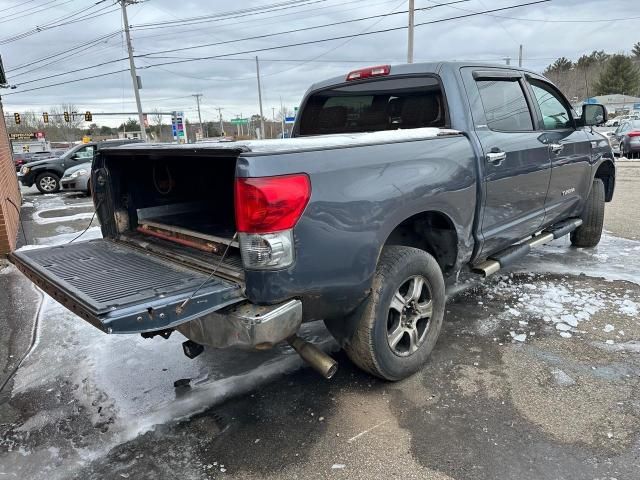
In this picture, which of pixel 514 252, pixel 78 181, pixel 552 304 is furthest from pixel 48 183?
pixel 552 304

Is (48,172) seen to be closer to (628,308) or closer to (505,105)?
(505,105)

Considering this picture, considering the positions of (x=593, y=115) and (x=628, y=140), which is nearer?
(x=593, y=115)

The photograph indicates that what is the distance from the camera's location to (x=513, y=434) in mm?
2658

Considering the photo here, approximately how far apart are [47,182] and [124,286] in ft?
57.6

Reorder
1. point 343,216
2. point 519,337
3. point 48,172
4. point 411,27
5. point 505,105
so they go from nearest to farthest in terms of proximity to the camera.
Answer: point 343,216 → point 519,337 → point 505,105 → point 48,172 → point 411,27

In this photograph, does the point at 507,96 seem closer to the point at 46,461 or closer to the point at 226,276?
the point at 226,276

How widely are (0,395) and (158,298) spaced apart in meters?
1.98

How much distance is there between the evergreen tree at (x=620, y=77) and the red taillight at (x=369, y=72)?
8656cm

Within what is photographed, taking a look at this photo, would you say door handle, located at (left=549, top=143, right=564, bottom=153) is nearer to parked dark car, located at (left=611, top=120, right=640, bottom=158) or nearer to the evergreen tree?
parked dark car, located at (left=611, top=120, right=640, bottom=158)

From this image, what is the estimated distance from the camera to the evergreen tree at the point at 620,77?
74375 mm

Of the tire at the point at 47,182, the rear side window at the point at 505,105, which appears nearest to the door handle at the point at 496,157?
the rear side window at the point at 505,105

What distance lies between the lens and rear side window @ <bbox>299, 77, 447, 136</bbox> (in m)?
3.80

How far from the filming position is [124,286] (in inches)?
98.8

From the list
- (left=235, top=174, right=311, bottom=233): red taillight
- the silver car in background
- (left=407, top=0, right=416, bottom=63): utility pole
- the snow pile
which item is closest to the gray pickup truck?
(left=235, top=174, right=311, bottom=233): red taillight
